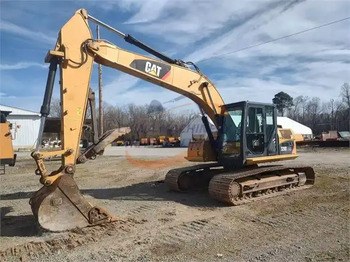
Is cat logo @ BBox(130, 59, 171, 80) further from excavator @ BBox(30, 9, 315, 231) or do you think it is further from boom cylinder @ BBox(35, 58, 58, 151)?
boom cylinder @ BBox(35, 58, 58, 151)

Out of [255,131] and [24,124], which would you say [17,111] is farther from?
[255,131]

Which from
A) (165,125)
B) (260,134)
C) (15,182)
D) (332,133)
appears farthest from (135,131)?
(260,134)

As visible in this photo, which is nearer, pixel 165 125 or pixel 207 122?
pixel 207 122

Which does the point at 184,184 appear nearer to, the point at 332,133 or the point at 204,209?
the point at 204,209

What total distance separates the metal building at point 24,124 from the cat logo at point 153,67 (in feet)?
117

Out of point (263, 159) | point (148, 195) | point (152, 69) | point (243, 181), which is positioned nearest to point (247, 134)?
point (263, 159)

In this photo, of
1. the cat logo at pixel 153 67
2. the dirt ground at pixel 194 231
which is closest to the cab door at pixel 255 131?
the dirt ground at pixel 194 231

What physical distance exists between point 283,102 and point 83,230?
3476 inches

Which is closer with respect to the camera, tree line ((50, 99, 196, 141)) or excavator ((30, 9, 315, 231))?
excavator ((30, 9, 315, 231))

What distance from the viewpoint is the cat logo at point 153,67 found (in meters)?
7.39

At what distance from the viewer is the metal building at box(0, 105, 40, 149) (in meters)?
39.4

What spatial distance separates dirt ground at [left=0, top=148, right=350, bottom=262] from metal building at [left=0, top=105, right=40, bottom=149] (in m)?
33.7

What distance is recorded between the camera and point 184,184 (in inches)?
365

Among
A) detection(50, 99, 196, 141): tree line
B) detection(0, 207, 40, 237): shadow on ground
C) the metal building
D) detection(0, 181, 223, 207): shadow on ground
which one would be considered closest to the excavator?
detection(0, 181, 223, 207): shadow on ground
